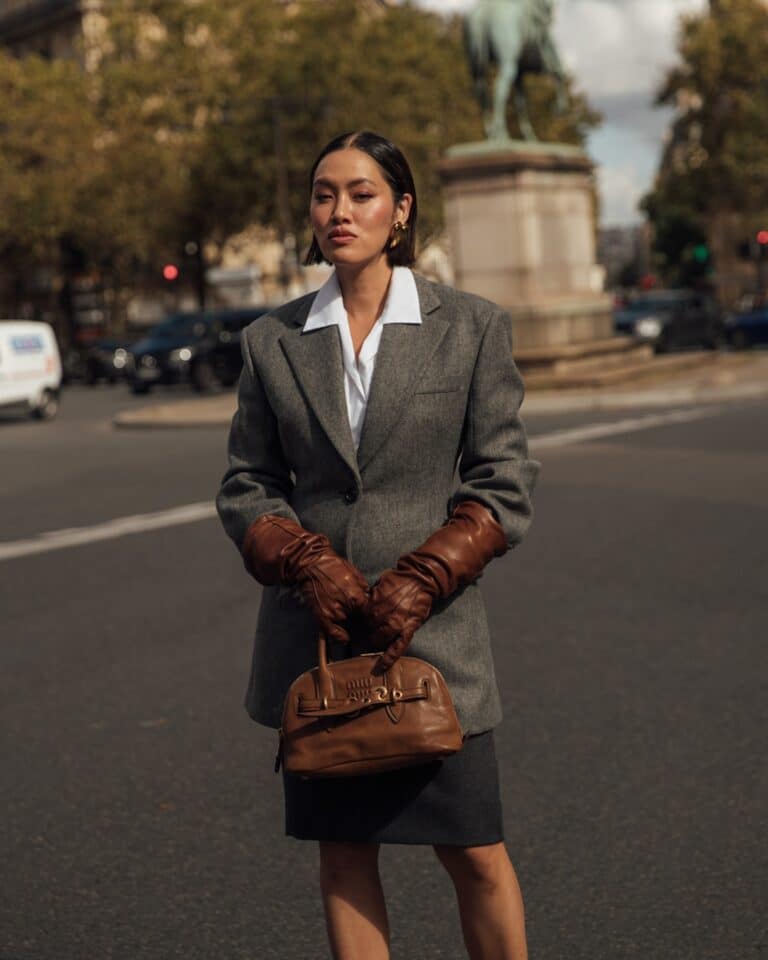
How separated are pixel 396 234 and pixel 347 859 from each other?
3.61 ft

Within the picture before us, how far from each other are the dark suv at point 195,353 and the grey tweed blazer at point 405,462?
3085cm

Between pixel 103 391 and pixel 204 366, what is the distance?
728cm

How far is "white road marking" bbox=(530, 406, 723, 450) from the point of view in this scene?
17.8 metres

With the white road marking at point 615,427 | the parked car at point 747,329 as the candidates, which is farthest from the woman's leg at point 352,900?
the parked car at point 747,329

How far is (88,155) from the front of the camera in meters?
57.5

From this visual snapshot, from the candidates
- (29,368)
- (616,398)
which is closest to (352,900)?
(616,398)

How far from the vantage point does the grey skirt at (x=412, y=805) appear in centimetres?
297

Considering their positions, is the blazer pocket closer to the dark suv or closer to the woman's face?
the woman's face

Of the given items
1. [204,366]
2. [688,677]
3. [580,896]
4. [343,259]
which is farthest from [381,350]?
[204,366]

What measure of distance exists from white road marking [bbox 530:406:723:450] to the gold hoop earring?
14.1 meters

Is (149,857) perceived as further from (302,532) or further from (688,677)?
(688,677)

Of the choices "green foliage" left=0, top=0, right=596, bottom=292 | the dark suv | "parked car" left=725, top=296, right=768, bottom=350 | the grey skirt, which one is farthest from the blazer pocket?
"green foliage" left=0, top=0, right=596, bottom=292

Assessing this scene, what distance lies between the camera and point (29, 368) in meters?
28.1

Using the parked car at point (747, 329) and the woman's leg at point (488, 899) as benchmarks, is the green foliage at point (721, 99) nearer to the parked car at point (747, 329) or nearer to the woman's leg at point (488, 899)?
the parked car at point (747, 329)
